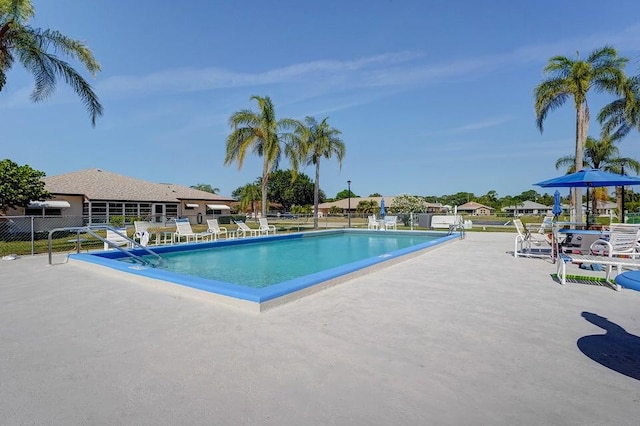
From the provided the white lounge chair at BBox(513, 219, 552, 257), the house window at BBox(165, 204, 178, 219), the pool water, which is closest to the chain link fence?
the house window at BBox(165, 204, 178, 219)

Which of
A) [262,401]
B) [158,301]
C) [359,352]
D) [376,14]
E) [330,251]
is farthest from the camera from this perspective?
[376,14]

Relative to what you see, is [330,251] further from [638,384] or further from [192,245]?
[638,384]

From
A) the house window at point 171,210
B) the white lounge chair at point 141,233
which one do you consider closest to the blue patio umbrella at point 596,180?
the white lounge chair at point 141,233

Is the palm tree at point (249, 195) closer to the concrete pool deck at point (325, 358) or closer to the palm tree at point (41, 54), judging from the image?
the palm tree at point (41, 54)

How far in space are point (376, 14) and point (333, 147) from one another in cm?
1002

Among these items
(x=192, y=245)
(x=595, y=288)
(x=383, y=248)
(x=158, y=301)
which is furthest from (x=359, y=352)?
(x=383, y=248)

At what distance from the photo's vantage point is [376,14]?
16.5m

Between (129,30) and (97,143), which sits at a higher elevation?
(129,30)

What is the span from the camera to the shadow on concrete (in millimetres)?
2881

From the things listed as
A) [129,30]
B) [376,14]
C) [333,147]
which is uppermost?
[376,14]

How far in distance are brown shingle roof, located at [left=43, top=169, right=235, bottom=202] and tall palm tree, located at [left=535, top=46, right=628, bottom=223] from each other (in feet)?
89.6

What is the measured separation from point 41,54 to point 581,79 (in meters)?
23.7

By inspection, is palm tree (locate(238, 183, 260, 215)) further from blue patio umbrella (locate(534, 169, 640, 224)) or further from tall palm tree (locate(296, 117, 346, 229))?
blue patio umbrella (locate(534, 169, 640, 224))

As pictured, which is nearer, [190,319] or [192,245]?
[190,319]
